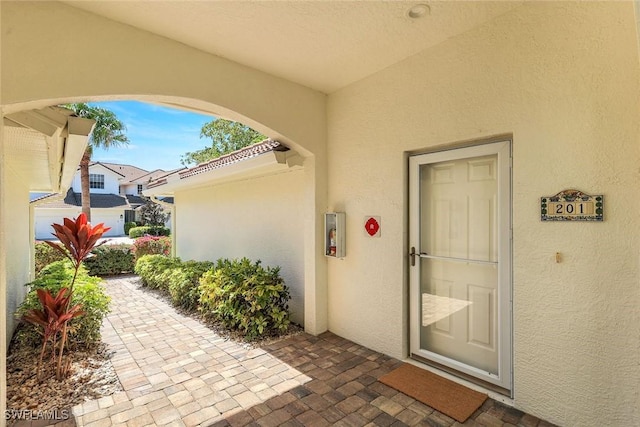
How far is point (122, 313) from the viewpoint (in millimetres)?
7773

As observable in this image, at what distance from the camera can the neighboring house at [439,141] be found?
10.3 ft

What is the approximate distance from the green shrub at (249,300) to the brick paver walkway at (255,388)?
47 cm

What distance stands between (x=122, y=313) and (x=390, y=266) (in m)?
6.93

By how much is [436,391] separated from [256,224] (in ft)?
19.7

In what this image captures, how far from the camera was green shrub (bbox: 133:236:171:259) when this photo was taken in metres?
14.7

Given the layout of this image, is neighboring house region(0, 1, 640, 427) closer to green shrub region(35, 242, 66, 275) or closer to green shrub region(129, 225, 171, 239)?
green shrub region(35, 242, 66, 275)

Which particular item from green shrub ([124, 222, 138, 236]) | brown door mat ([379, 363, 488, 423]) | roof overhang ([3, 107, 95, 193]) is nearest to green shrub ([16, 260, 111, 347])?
roof overhang ([3, 107, 95, 193])

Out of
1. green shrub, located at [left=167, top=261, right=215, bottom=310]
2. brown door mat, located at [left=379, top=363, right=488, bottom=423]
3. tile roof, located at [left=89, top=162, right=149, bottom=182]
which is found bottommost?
brown door mat, located at [left=379, top=363, right=488, bottom=423]

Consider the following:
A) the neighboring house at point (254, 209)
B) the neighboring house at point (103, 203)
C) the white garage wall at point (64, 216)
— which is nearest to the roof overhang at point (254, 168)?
the neighboring house at point (254, 209)

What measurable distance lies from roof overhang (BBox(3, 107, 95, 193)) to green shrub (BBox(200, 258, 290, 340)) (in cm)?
360

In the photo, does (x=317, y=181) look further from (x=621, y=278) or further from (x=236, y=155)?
(x=621, y=278)

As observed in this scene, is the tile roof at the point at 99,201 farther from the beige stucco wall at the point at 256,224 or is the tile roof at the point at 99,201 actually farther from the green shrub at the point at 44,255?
the beige stucco wall at the point at 256,224

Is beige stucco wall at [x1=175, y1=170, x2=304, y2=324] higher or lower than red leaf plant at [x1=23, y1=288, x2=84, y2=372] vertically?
higher

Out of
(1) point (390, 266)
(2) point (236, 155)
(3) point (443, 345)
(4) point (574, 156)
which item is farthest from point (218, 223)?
(4) point (574, 156)
